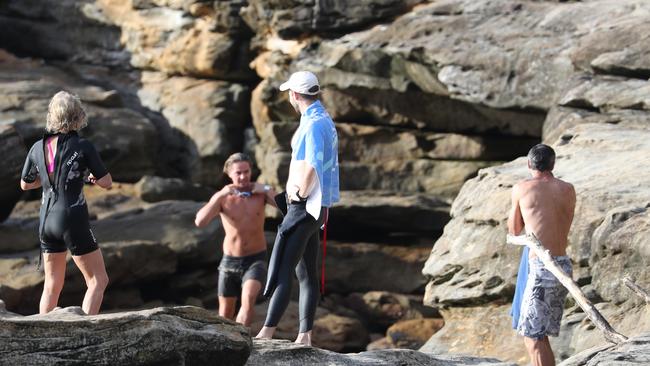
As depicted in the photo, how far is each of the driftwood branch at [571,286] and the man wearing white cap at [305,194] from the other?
4.82 ft

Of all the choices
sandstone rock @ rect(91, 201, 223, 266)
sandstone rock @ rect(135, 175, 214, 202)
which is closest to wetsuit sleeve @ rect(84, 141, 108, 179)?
sandstone rock @ rect(91, 201, 223, 266)

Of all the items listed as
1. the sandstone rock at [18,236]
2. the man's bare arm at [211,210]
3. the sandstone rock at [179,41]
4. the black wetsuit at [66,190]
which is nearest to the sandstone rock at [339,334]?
the sandstone rock at [18,236]

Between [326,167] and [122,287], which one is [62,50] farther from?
[326,167]

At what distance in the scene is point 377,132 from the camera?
883 inches

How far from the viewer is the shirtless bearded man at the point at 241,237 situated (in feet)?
40.9

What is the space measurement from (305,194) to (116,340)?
7.59ft

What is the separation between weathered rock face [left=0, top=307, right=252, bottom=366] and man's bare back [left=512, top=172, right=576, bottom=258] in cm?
299

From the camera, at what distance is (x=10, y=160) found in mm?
19734

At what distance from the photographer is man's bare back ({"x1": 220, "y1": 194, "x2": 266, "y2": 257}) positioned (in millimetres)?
12602

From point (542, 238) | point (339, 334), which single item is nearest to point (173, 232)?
point (339, 334)

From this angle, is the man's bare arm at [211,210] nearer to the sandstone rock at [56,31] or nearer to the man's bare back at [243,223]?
the man's bare back at [243,223]

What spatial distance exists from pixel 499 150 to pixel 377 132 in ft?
6.90

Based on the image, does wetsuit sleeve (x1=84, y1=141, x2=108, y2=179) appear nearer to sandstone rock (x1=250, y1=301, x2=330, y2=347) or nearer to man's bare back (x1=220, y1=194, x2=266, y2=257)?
man's bare back (x1=220, y1=194, x2=266, y2=257)

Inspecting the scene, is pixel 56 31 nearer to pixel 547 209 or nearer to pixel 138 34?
pixel 138 34
